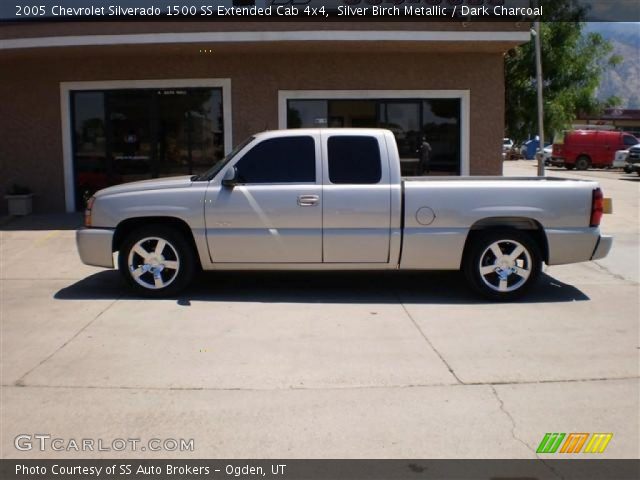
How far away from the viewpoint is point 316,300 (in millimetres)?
7770

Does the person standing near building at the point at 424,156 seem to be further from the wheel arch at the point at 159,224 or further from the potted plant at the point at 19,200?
the potted plant at the point at 19,200

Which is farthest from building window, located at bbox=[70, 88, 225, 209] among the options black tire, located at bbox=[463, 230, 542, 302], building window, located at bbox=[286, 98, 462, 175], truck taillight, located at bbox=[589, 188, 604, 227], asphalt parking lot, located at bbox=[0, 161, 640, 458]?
truck taillight, located at bbox=[589, 188, 604, 227]

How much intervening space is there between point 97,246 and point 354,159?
3098 millimetres

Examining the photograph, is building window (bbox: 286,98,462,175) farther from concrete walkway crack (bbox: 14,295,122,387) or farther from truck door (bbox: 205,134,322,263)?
concrete walkway crack (bbox: 14,295,122,387)

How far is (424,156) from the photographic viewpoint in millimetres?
13859

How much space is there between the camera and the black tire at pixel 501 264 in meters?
7.63

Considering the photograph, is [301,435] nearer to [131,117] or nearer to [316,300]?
[316,300]

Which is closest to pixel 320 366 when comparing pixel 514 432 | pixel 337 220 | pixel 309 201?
pixel 514 432

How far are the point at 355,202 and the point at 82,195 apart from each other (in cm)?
891

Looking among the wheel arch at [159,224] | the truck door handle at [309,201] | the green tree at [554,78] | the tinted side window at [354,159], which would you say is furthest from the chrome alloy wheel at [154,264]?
the green tree at [554,78]

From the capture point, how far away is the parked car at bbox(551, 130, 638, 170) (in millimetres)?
35750

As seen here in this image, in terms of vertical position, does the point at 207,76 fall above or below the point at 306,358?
above

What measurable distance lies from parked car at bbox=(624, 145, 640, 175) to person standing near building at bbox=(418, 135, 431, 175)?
1869 centimetres
